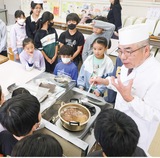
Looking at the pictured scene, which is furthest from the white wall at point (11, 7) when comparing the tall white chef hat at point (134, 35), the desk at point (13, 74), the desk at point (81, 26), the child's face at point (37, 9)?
the tall white chef hat at point (134, 35)

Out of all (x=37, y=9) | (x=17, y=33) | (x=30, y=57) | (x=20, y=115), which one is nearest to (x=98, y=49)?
(x=30, y=57)

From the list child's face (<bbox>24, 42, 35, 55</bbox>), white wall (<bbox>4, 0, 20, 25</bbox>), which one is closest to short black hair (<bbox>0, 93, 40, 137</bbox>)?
child's face (<bbox>24, 42, 35, 55</bbox>)

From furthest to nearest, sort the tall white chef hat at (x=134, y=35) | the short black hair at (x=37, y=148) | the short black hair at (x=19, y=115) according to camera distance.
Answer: the tall white chef hat at (x=134, y=35)
the short black hair at (x=19, y=115)
the short black hair at (x=37, y=148)

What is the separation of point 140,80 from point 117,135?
57cm

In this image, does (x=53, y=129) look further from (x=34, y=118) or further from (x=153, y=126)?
(x=153, y=126)

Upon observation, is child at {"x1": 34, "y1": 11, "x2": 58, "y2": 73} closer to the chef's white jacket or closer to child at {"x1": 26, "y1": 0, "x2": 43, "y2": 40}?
child at {"x1": 26, "y1": 0, "x2": 43, "y2": 40}

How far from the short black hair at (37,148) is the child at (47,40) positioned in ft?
6.07

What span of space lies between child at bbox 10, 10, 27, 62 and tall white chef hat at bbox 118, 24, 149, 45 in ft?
6.15

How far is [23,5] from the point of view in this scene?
15.7ft

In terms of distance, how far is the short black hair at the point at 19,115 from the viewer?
789 millimetres

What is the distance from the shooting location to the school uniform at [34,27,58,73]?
2.28 metres

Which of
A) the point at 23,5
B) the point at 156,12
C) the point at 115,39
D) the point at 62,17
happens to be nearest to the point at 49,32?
the point at 115,39

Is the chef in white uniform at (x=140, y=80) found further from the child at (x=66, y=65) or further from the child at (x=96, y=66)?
the child at (x=66, y=65)

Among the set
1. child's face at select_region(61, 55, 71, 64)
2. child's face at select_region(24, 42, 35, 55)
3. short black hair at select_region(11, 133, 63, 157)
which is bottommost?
child's face at select_region(61, 55, 71, 64)
